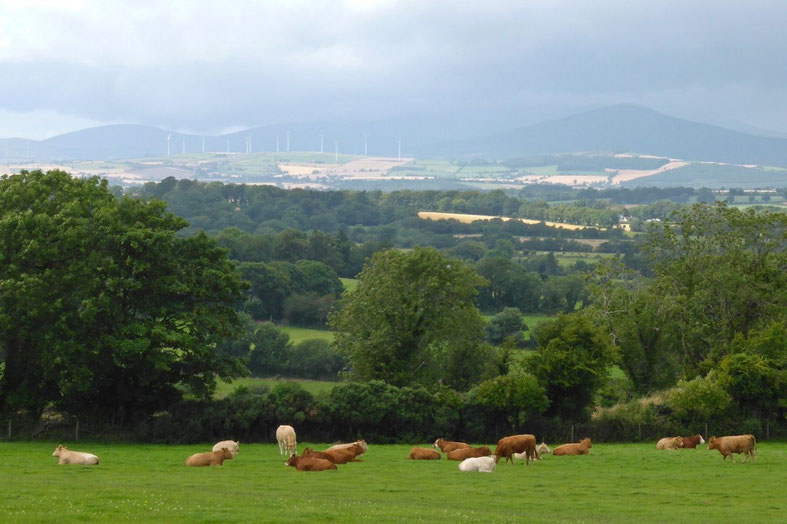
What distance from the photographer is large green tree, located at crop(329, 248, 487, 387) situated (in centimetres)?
5588

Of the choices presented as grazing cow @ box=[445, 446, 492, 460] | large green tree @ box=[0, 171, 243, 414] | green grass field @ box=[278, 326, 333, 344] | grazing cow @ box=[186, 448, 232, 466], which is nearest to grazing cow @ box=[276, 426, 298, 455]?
grazing cow @ box=[186, 448, 232, 466]

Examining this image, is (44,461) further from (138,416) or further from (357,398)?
(357,398)

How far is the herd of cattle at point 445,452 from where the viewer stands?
3158 cm

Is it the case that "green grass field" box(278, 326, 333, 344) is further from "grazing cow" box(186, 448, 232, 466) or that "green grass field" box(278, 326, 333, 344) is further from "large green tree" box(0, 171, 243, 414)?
"grazing cow" box(186, 448, 232, 466)

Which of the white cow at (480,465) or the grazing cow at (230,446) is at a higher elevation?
the white cow at (480,465)

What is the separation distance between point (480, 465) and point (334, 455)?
5139mm

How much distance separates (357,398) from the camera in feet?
150

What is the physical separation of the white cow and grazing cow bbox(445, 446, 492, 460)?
2.68 meters

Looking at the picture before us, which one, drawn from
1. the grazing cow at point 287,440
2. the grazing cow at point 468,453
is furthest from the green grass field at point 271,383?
the grazing cow at point 468,453

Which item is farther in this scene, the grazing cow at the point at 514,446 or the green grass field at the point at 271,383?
the green grass field at the point at 271,383

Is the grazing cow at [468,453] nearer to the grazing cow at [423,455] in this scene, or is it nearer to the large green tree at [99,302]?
the grazing cow at [423,455]

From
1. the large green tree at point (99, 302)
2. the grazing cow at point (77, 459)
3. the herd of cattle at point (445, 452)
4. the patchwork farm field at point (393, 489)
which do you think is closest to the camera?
the patchwork farm field at point (393, 489)

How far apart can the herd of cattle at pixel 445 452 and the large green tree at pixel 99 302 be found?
24.9 feet

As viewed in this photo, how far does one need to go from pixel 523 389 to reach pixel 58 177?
80.3ft
